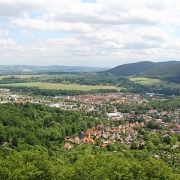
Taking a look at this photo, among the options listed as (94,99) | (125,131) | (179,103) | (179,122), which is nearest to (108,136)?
(125,131)

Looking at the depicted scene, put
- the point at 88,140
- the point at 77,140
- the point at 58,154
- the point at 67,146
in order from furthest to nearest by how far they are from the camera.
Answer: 1. the point at 77,140
2. the point at 88,140
3. the point at 67,146
4. the point at 58,154

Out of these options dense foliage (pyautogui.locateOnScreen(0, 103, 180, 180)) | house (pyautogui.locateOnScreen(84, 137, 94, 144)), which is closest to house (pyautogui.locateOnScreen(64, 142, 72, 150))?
dense foliage (pyautogui.locateOnScreen(0, 103, 180, 180))

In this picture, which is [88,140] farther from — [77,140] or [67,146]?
[67,146]

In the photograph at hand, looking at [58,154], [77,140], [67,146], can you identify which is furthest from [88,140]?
[58,154]

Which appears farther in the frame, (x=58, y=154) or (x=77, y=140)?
(x=77, y=140)

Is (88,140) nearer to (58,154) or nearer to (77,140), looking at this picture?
(77,140)

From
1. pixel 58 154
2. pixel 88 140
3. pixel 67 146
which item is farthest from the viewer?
pixel 88 140

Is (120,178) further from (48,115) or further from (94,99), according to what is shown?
(94,99)

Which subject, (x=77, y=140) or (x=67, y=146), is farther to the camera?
(x=77, y=140)

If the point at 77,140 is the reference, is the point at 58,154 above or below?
above

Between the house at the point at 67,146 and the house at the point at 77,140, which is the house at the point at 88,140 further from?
the house at the point at 67,146

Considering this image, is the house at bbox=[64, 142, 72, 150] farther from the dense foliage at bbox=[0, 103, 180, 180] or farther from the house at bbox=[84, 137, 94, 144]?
the house at bbox=[84, 137, 94, 144]
